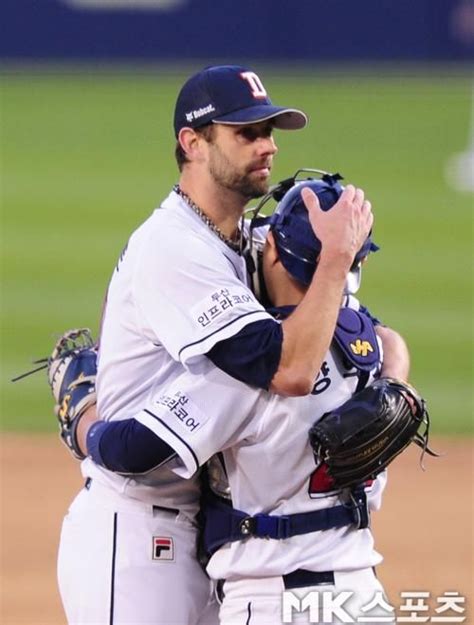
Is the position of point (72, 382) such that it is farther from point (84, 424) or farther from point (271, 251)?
point (271, 251)

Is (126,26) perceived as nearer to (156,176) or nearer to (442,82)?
(442,82)

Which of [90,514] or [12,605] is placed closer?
[90,514]

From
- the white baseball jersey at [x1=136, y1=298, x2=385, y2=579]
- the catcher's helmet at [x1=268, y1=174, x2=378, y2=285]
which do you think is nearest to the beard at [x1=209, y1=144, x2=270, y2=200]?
the catcher's helmet at [x1=268, y1=174, x2=378, y2=285]

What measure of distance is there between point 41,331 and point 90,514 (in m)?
7.44

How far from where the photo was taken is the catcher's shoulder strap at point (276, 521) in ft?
13.0

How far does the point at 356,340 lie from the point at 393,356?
29cm

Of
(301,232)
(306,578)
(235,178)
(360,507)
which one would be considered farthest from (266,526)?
(235,178)

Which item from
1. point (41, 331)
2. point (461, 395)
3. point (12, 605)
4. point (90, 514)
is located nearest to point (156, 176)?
point (41, 331)

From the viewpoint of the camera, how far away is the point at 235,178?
165 inches

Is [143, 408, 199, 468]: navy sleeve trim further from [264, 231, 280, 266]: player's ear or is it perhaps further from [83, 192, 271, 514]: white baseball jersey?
[264, 231, 280, 266]: player's ear

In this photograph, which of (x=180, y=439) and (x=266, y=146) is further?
(x=266, y=146)

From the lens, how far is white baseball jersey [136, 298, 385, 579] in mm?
3932

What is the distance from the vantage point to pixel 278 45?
2514cm

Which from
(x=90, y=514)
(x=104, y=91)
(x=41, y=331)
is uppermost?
(x=90, y=514)
